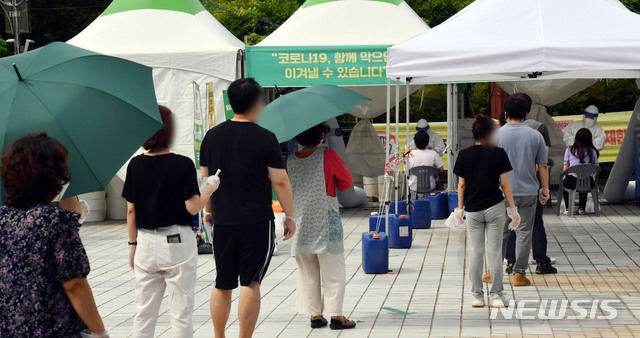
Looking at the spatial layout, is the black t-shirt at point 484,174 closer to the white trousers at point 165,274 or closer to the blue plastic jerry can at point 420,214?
the white trousers at point 165,274

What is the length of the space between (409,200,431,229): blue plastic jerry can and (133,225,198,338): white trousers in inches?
314

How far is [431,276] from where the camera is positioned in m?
8.68

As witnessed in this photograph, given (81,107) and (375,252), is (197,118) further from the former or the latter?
(81,107)

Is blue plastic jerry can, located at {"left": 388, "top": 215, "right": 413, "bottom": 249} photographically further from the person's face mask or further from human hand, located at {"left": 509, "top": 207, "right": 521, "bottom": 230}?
the person's face mask

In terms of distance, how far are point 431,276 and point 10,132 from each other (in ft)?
18.5

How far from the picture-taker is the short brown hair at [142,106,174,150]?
194 inches

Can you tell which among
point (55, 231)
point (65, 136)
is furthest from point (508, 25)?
point (55, 231)

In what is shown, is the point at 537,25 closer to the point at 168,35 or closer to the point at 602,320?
the point at 602,320

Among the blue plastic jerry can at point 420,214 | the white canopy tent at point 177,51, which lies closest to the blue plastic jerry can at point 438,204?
the blue plastic jerry can at point 420,214

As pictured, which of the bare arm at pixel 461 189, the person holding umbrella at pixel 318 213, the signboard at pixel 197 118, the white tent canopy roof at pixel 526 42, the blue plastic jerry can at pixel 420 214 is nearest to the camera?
the person holding umbrella at pixel 318 213

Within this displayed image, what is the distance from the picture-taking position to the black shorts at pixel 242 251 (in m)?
5.20

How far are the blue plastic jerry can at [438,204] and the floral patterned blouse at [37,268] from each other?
36.6 ft

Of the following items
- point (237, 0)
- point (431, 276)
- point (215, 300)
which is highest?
point (237, 0)

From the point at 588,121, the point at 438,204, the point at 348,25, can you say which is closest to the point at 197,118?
the point at 348,25
